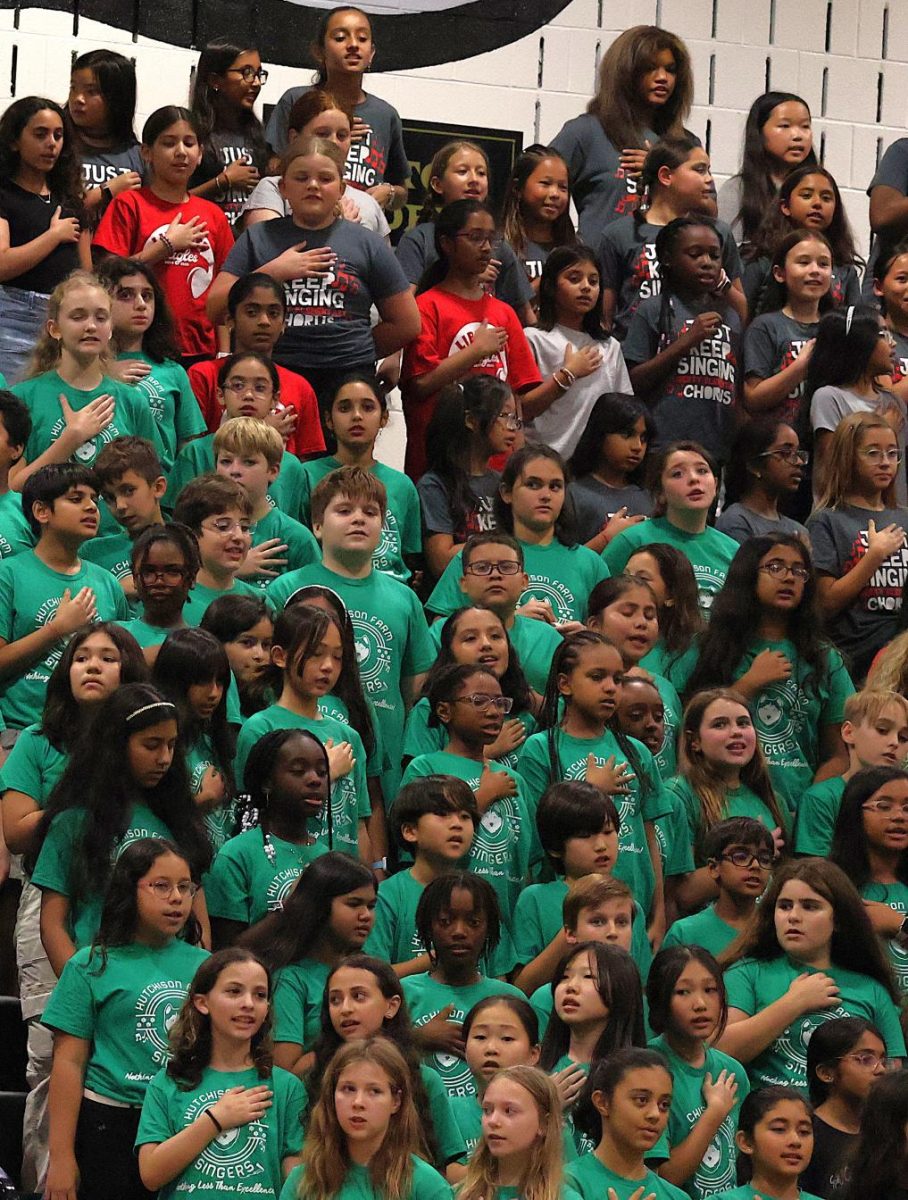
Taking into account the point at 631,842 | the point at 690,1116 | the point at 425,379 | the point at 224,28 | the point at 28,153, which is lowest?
the point at 690,1116

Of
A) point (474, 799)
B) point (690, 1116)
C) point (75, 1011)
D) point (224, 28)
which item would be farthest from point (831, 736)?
point (224, 28)

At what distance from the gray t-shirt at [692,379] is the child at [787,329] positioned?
3.2 inches

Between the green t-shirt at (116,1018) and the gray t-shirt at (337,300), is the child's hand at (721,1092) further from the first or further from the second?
the gray t-shirt at (337,300)

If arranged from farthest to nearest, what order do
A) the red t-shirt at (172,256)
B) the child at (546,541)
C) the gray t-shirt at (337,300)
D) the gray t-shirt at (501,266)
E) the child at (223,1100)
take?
the gray t-shirt at (501,266) < the red t-shirt at (172,256) < the gray t-shirt at (337,300) < the child at (546,541) < the child at (223,1100)

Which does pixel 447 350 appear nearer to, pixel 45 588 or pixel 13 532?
pixel 13 532

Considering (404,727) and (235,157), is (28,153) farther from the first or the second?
(404,727)

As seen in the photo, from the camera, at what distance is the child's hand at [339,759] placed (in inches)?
239

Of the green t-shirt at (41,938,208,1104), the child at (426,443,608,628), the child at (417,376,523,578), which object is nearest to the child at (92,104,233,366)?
the child at (417,376,523,578)

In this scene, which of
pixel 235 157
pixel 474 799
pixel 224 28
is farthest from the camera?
pixel 224 28

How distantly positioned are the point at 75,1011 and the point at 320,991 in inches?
22.5

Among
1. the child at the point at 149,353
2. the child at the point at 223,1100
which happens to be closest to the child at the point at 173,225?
the child at the point at 149,353

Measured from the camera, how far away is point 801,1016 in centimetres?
585

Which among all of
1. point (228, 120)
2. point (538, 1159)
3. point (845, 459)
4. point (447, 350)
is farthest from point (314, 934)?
point (228, 120)

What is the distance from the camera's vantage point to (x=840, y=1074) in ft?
18.5
